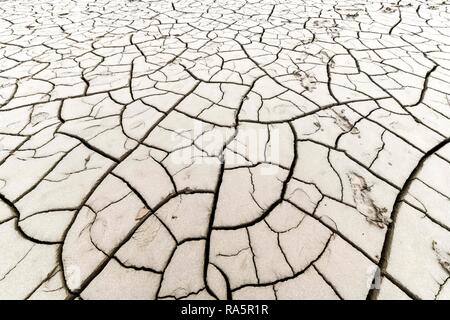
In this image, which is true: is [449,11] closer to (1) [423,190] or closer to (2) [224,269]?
(1) [423,190]

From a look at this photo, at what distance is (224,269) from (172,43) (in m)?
2.59

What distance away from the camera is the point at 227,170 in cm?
148

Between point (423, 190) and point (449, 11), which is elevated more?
point (449, 11)

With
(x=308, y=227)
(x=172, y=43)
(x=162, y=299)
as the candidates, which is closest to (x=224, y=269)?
(x=162, y=299)

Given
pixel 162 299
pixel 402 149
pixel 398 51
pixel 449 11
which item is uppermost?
pixel 449 11

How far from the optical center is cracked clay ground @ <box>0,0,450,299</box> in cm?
107

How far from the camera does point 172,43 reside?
114 inches

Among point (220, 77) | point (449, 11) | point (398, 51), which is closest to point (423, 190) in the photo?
point (220, 77)

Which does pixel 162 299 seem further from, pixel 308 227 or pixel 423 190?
pixel 423 190

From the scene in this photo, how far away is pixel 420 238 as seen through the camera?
117cm

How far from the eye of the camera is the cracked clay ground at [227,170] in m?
1.07

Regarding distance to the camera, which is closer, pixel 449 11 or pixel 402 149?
pixel 402 149
